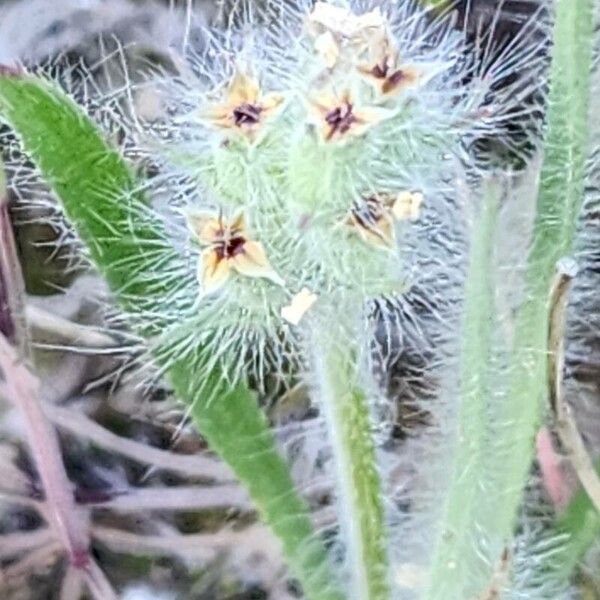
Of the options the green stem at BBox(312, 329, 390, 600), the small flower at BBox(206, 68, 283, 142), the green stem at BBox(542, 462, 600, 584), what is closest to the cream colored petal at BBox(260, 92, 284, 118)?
the small flower at BBox(206, 68, 283, 142)

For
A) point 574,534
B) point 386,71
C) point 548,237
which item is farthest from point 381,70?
→ point 574,534

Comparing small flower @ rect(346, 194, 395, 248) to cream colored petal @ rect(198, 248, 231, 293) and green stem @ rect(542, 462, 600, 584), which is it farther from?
green stem @ rect(542, 462, 600, 584)

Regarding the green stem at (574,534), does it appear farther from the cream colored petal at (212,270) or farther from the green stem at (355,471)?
the cream colored petal at (212,270)

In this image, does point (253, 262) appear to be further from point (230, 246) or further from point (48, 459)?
point (48, 459)

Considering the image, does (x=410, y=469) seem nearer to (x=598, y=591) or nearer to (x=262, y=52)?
(x=598, y=591)

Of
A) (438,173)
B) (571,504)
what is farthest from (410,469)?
(438,173)

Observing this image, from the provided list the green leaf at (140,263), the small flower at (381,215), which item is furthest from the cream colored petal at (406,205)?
the green leaf at (140,263)
